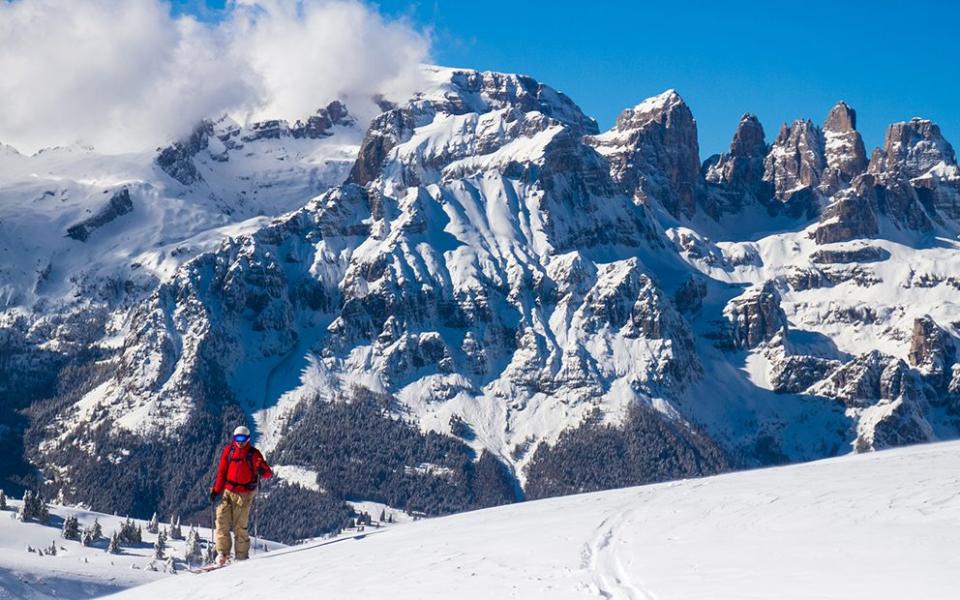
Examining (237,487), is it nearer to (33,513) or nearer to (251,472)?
(251,472)

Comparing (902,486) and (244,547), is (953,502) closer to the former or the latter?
(902,486)

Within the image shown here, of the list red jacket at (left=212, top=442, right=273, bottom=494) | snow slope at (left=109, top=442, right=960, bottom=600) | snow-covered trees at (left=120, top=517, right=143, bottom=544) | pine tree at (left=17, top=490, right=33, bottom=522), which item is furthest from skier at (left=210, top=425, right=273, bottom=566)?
pine tree at (left=17, top=490, right=33, bottom=522)

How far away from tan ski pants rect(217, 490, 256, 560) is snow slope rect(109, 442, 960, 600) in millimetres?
1313

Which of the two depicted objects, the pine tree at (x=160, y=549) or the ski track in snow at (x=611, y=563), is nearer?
the ski track in snow at (x=611, y=563)

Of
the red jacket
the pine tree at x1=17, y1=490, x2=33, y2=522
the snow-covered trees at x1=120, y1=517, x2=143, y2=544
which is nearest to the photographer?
the red jacket

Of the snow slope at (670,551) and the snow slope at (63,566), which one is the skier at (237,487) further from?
the snow slope at (63,566)

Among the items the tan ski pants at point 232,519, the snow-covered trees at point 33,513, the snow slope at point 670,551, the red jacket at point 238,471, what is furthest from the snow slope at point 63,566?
the snow slope at point 670,551

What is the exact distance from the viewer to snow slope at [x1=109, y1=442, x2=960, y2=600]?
31.9 m

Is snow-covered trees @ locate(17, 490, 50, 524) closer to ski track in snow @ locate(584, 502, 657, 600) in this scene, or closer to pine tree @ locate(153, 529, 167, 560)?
pine tree @ locate(153, 529, 167, 560)

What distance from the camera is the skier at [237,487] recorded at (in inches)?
1764

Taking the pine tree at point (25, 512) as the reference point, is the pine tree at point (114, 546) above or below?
below

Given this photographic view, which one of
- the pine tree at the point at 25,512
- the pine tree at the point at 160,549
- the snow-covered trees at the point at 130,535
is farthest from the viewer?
the pine tree at the point at 25,512

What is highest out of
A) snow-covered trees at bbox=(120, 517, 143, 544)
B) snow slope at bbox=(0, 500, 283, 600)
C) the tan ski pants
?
the tan ski pants

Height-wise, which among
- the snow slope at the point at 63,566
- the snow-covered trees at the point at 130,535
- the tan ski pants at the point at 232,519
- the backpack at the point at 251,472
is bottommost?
the snow slope at the point at 63,566
